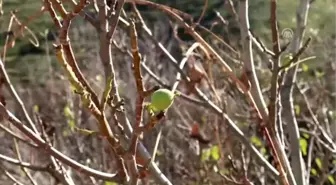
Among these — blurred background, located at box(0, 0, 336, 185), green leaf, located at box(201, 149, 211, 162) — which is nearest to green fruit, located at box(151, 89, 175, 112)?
blurred background, located at box(0, 0, 336, 185)

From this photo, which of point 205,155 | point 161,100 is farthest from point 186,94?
point 161,100

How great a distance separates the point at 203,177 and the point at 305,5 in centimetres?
211

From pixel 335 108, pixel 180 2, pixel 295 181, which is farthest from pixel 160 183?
pixel 180 2

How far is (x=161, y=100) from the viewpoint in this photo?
819mm

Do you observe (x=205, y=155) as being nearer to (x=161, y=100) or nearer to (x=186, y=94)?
(x=186, y=94)

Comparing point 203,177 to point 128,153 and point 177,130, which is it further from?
point 128,153

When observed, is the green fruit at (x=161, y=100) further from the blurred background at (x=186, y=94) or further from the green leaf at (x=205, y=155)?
the green leaf at (x=205, y=155)

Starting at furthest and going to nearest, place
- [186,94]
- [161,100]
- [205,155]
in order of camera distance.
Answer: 1. [205,155]
2. [186,94]
3. [161,100]

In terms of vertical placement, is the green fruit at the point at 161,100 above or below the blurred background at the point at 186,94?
above

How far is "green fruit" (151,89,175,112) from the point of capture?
2.68 ft

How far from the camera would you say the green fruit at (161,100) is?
815 mm

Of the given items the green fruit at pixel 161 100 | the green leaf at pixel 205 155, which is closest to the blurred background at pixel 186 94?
the green leaf at pixel 205 155

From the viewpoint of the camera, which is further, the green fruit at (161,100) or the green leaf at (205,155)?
the green leaf at (205,155)

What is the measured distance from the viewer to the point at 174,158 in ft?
13.6
